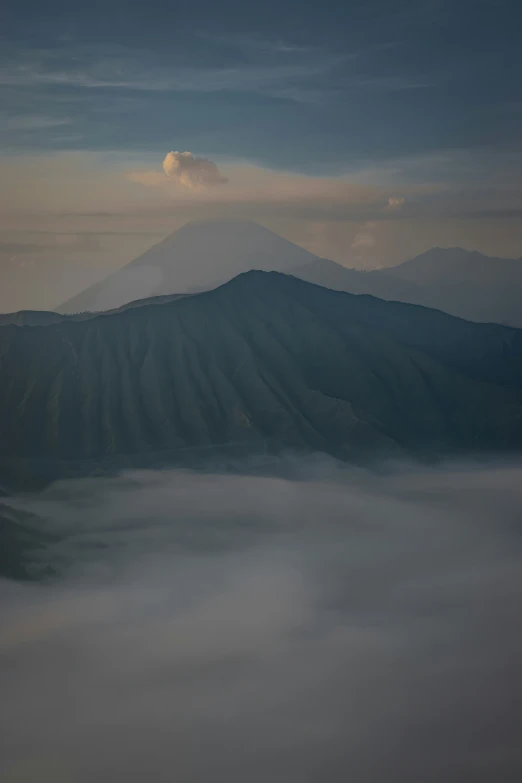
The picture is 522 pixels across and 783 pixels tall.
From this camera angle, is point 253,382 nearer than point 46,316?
No

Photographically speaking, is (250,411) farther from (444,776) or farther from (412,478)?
(444,776)

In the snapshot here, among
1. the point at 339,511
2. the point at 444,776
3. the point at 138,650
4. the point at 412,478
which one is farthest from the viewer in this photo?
the point at 412,478

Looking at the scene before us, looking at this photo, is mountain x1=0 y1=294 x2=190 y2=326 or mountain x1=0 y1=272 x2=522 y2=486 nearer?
mountain x1=0 y1=272 x2=522 y2=486

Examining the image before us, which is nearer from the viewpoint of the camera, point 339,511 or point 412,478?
point 339,511

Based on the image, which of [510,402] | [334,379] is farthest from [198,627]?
[510,402]

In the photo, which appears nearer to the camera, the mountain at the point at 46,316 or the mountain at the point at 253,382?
the mountain at the point at 253,382

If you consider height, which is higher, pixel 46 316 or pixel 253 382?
pixel 46 316

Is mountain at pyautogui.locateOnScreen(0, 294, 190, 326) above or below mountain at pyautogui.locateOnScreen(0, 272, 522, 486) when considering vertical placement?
above

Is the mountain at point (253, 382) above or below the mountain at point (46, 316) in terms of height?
below
